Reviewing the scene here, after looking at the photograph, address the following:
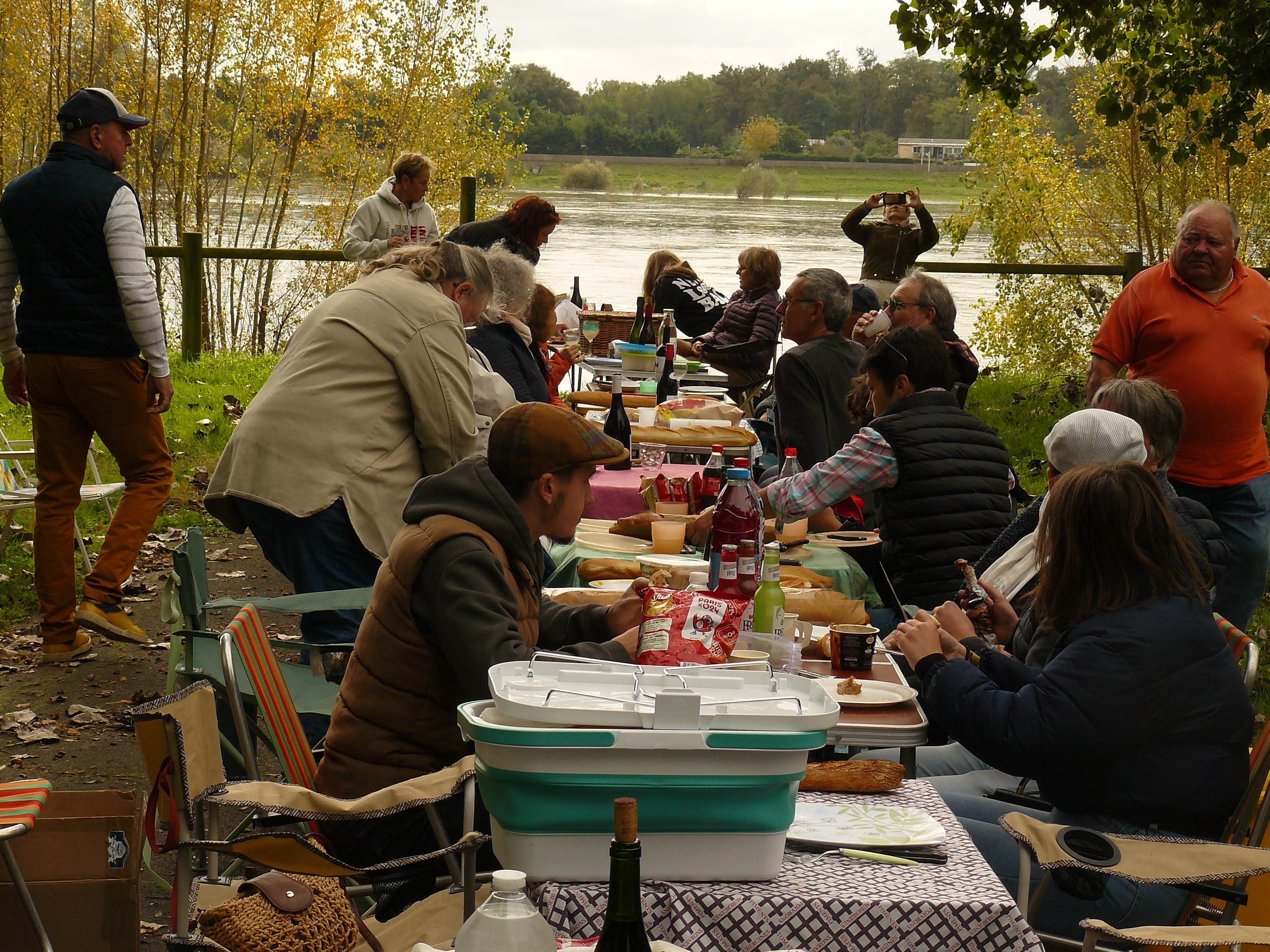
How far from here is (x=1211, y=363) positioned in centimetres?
500

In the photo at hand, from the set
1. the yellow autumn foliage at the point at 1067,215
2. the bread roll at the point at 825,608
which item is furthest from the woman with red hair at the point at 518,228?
the yellow autumn foliage at the point at 1067,215

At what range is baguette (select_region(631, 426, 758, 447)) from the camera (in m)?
5.28

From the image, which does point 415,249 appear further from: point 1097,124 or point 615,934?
point 1097,124

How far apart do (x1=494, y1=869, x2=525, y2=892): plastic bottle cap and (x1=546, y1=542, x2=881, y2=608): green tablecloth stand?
96.7 inches

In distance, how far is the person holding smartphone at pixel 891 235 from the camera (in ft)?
27.1

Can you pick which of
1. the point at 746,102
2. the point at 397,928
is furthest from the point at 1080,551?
the point at 746,102

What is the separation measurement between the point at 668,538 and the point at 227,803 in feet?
6.79

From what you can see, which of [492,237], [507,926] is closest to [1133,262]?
[492,237]

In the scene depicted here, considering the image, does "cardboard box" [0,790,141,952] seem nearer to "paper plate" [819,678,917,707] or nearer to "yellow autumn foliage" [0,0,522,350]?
"paper plate" [819,678,917,707]

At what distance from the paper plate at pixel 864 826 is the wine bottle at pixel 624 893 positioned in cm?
60

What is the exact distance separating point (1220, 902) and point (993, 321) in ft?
34.3

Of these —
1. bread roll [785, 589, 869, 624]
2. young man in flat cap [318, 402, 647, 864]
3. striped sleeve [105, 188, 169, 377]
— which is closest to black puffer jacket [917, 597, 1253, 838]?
bread roll [785, 589, 869, 624]

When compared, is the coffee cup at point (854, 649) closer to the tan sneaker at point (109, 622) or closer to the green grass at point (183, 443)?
the tan sneaker at point (109, 622)

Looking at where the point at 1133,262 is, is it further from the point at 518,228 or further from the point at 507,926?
the point at 507,926
